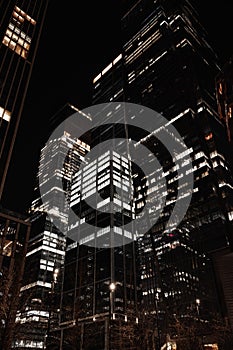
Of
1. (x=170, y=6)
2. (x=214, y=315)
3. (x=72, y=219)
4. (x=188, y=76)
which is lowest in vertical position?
(x=214, y=315)

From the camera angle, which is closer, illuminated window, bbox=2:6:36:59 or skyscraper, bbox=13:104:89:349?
illuminated window, bbox=2:6:36:59

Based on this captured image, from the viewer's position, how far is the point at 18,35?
159ft

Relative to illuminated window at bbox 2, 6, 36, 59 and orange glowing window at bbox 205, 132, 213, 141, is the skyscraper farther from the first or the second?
illuminated window at bbox 2, 6, 36, 59

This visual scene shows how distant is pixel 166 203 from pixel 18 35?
239 feet

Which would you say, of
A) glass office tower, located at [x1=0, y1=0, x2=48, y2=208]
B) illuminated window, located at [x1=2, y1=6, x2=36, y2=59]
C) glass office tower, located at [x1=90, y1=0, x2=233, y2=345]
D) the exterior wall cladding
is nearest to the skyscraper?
the exterior wall cladding

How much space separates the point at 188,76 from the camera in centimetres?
11838

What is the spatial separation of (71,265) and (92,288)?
16.3m

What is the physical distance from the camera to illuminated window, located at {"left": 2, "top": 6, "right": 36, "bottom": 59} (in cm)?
4625

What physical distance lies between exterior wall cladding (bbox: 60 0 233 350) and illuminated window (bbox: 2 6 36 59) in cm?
4285

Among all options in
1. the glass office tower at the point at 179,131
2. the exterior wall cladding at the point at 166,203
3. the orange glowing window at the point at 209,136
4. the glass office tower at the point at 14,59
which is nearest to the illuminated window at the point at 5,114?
the glass office tower at the point at 14,59

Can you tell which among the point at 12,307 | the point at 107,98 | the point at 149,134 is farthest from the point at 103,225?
the point at 12,307

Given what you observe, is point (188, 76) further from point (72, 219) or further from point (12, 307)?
point (12, 307)

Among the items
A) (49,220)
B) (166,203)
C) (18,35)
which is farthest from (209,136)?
(49,220)

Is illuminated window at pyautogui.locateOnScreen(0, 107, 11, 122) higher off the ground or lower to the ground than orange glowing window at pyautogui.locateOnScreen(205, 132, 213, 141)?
lower
